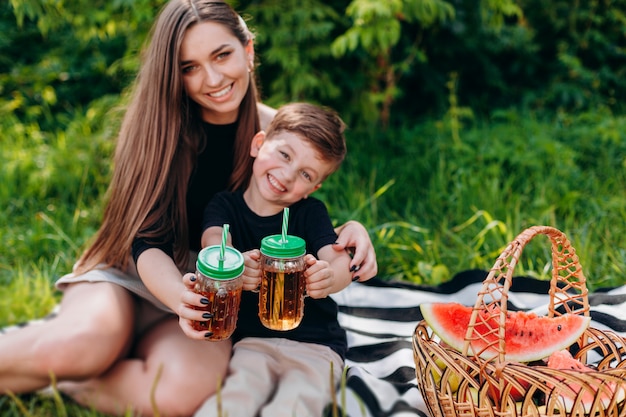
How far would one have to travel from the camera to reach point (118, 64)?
488cm

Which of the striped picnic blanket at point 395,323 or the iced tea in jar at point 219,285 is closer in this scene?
the iced tea in jar at point 219,285

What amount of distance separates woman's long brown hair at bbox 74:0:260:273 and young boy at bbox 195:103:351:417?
8.7 inches

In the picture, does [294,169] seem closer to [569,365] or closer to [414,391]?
[414,391]

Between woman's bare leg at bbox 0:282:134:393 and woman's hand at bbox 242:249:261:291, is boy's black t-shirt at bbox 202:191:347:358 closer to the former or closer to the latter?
woman's hand at bbox 242:249:261:291

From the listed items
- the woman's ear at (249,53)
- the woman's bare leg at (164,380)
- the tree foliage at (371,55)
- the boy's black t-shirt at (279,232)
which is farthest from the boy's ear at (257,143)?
the tree foliage at (371,55)

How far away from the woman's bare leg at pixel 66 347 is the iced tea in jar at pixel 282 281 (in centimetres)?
60

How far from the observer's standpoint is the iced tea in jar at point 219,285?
1851 mm

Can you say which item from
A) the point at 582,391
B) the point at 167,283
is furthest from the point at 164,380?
the point at 582,391

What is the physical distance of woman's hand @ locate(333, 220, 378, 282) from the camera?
2.31 m

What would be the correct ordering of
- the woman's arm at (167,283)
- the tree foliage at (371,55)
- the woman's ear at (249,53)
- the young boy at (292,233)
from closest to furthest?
1. the woman's arm at (167,283)
2. the young boy at (292,233)
3. the woman's ear at (249,53)
4. the tree foliage at (371,55)

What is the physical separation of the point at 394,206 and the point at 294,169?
1967mm

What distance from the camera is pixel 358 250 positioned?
236cm

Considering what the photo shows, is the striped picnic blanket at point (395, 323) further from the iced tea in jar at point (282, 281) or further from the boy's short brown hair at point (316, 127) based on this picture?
the boy's short brown hair at point (316, 127)

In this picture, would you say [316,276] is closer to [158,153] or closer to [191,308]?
[191,308]
